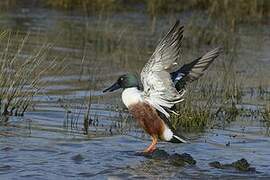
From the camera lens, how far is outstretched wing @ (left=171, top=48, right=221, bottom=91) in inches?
345

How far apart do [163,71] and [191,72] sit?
32.6 inches

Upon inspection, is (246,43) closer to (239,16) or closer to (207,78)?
(239,16)

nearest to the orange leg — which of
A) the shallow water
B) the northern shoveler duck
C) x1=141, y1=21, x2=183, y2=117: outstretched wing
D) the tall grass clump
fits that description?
the northern shoveler duck

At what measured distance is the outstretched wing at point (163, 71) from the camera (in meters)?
8.12

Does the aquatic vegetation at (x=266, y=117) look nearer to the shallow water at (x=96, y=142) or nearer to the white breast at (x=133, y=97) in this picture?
the shallow water at (x=96, y=142)

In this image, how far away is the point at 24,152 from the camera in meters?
8.39

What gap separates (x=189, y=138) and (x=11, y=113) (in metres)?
2.20

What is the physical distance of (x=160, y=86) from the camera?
8.23 meters

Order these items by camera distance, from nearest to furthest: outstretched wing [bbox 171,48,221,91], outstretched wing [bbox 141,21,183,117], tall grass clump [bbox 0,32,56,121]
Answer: outstretched wing [bbox 141,21,183,117] → outstretched wing [bbox 171,48,221,91] → tall grass clump [bbox 0,32,56,121]

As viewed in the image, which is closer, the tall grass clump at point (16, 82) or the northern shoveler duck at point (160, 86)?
the northern shoveler duck at point (160, 86)

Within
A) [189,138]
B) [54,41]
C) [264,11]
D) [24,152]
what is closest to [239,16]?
[264,11]

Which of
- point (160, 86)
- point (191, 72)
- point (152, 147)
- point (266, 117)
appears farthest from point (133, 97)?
point (266, 117)

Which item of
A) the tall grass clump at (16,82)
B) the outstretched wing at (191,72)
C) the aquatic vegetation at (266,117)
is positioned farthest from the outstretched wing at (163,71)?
the aquatic vegetation at (266,117)

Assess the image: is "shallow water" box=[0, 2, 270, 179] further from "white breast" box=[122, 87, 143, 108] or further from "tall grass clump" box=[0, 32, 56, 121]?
"white breast" box=[122, 87, 143, 108]
